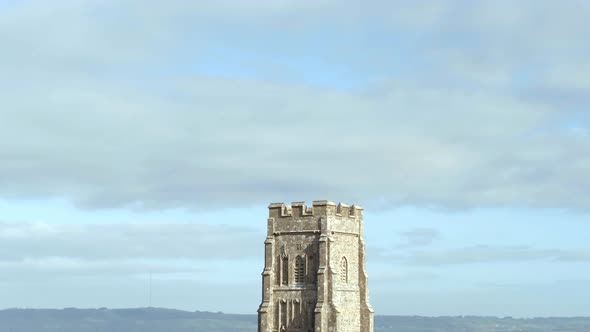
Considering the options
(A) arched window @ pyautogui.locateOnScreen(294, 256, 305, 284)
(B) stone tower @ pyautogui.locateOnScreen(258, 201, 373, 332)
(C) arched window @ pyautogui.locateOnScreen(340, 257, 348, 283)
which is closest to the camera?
(B) stone tower @ pyautogui.locateOnScreen(258, 201, 373, 332)

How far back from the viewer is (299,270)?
336 feet

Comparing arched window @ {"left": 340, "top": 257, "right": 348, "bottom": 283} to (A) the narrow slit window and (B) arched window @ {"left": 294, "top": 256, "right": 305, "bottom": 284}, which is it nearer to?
(B) arched window @ {"left": 294, "top": 256, "right": 305, "bottom": 284}

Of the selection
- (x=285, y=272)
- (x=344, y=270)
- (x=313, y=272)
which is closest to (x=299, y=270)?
(x=285, y=272)

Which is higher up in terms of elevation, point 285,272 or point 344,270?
point 344,270

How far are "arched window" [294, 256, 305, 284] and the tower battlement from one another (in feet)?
14.4

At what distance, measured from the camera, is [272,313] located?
10288cm

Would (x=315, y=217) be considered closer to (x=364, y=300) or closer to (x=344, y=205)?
(x=344, y=205)

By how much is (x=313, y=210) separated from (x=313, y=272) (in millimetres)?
6158

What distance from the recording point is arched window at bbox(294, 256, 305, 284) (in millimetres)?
102188

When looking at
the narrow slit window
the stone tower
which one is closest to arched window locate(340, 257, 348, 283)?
the stone tower

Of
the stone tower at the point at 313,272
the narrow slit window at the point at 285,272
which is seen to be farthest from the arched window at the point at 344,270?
the narrow slit window at the point at 285,272

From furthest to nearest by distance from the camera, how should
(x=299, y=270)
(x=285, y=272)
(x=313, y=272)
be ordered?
(x=285, y=272)
(x=299, y=270)
(x=313, y=272)

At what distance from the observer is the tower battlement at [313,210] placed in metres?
102

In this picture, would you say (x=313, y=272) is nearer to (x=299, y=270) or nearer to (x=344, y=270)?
(x=299, y=270)
